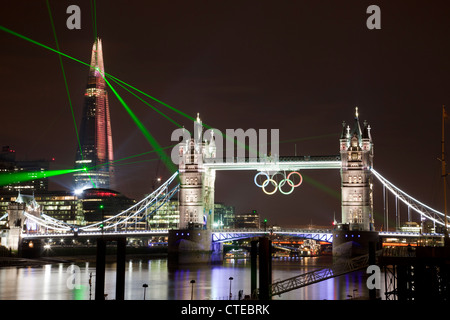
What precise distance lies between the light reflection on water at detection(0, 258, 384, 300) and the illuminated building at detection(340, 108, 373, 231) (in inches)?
577

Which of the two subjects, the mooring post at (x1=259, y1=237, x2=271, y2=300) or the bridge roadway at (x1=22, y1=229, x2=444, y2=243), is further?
the bridge roadway at (x1=22, y1=229, x2=444, y2=243)

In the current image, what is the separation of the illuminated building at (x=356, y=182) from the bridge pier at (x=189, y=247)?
21.7 meters

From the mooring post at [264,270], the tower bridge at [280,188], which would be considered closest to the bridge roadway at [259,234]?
the tower bridge at [280,188]

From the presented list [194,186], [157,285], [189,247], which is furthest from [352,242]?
[157,285]

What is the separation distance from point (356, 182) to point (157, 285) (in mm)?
42544

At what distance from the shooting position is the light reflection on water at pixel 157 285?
211 feet

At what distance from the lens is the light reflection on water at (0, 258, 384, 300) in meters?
64.3

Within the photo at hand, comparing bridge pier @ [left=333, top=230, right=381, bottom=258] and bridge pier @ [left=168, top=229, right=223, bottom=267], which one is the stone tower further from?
bridge pier @ [left=333, top=230, right=381, bottom=258]

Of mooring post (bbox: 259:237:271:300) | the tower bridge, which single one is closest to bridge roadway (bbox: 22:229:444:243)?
the tower bridge

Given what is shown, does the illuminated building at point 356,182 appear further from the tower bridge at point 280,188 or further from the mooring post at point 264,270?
the mooring post at point 264,270

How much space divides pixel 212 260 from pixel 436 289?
67169 millimetres

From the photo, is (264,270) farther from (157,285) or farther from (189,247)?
(189,247)
